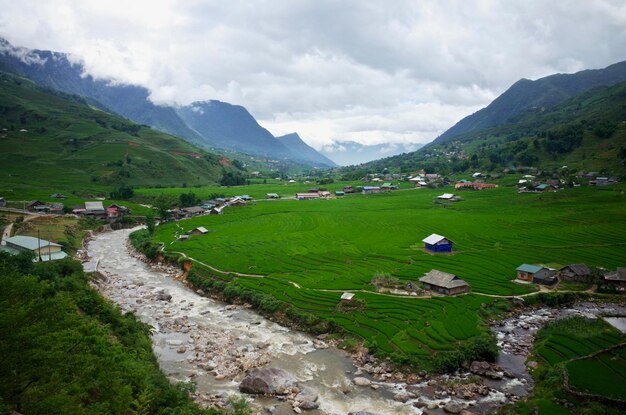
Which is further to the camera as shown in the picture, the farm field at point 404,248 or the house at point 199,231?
the house at point 199,231

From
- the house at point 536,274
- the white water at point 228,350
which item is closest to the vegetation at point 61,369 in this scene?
the white water at point 228,350

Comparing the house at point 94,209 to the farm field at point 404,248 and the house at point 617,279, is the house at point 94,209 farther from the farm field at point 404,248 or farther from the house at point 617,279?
the house at point 617,279

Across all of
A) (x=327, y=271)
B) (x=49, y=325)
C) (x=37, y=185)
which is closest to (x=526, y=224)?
(x=327, y=271)

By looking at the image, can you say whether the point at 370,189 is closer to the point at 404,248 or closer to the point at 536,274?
the point at 404,248

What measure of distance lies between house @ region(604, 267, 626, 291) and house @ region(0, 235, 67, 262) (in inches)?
3405

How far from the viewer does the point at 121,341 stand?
38.8 meters

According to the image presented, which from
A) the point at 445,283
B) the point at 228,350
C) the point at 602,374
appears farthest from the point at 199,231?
the point at 602,374

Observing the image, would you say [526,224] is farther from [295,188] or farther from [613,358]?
[295,188]

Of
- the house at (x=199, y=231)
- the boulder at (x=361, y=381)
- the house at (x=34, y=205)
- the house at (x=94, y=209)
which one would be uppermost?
the house at (x=34, y=205)

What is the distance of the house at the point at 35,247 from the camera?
66.4 metres

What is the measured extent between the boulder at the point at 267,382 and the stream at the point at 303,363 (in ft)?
2.54

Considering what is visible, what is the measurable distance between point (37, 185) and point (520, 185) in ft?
561

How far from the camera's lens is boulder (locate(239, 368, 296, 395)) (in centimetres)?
3600

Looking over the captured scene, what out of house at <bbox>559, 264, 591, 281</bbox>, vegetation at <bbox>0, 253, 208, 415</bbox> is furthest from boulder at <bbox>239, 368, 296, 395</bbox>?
house at <bbox>559, 264, 591, 281</bbox>
